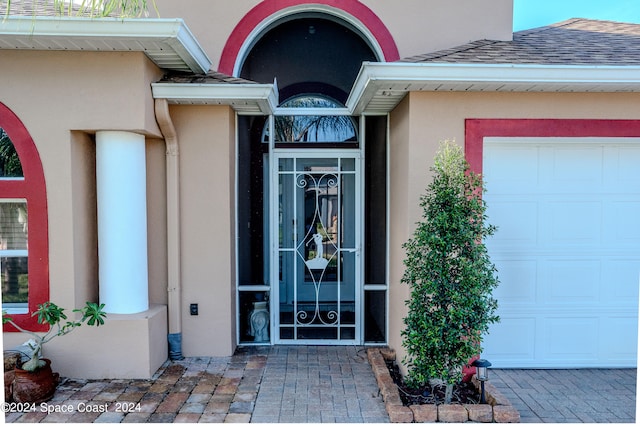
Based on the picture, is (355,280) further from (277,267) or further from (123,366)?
(123,366)

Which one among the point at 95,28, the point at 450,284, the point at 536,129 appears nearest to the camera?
the point at 450,284

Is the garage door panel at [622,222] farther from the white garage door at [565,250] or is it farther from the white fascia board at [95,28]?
the white fascia board at [95,28]

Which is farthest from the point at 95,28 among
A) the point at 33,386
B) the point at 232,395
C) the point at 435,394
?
the point at 435,394

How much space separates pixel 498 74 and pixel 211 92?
337 cm

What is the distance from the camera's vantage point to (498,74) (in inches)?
183

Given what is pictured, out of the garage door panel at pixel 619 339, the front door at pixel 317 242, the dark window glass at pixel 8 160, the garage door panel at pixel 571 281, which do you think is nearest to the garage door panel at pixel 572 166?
the garage door panel at pixel 571 281

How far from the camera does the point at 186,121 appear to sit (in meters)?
5.67

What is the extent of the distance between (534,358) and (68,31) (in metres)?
6.64

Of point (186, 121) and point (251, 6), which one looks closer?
point (186, 121)

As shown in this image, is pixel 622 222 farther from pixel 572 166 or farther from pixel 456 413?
pixel 456 413

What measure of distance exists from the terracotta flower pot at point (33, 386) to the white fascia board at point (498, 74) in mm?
4713

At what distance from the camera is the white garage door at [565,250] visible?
5.27 metres

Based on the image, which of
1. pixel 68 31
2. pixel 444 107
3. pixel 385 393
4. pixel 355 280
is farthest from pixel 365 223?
pixel 68 31

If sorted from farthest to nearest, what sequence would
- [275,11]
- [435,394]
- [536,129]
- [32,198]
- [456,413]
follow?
[275,11] → [536,129] → [32,198] → [435,394] → [456,413]
